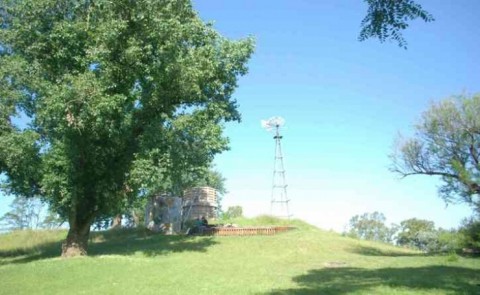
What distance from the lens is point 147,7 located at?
22609mm

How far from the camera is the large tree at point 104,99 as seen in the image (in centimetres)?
2205

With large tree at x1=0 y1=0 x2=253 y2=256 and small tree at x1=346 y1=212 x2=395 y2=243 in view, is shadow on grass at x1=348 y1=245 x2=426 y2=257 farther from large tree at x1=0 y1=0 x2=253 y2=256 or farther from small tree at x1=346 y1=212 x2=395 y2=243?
→ small tree at x1=346 y1=212 x2=395 y2=243

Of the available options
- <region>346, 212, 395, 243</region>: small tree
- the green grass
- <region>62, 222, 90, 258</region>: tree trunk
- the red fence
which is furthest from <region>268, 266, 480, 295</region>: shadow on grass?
<region>346, 212, 395, 243</region>: small tree

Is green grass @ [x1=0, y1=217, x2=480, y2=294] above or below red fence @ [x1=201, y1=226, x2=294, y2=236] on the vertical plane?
below

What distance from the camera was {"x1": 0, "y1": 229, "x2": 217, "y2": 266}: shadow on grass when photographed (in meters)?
25.8

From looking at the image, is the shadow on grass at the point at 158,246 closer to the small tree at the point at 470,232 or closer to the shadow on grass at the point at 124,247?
the shadow on grass at the point at 124,247

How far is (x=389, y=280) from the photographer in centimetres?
1491

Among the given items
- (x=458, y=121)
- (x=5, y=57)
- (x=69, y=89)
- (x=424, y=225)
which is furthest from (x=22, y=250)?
(x=424, y=225)

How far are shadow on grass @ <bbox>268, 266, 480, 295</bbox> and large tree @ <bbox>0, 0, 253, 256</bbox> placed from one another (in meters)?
10.3

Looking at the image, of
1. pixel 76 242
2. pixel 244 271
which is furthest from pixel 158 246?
pixel 244 271

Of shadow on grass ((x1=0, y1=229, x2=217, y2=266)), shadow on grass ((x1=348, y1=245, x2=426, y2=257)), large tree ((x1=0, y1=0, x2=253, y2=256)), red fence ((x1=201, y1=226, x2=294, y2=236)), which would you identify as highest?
Answer: large tree ((x1=0, y1=0, x2=253, y2=256))

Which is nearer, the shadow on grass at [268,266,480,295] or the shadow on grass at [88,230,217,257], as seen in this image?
the shadow on grass at [268,266,480,295]

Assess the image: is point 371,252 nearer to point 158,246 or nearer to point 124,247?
→ point 158,246

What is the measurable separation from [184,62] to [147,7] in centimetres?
341
